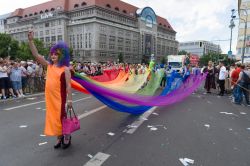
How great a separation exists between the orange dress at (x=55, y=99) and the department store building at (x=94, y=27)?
8542 centimetres

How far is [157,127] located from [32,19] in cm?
11129

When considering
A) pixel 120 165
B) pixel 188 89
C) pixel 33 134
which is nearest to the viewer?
pixel 120 165

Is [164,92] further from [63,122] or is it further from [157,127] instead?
[63,122]

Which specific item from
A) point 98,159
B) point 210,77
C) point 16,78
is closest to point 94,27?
point 210,77

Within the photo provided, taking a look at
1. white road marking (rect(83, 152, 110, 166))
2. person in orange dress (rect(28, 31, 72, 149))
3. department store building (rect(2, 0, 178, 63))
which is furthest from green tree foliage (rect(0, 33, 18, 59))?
white road marking (rect(83, 152, 110, 166))

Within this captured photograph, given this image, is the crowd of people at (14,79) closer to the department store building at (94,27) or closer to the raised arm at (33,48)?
the raised arm at (33,48)

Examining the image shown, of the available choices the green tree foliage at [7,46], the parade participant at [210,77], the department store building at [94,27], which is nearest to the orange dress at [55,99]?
the parade participant at [210,77]

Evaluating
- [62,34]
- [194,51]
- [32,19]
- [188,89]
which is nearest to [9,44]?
[62,34]

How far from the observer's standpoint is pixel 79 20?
9269 cm

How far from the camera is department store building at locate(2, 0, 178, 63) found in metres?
90.4

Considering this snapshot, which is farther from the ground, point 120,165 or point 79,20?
point 79,20

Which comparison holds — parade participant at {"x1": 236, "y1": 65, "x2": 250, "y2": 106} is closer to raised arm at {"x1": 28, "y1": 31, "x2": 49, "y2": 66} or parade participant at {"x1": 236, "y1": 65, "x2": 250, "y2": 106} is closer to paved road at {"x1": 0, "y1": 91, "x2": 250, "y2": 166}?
paved road at {"x1": 0, "y1": 91, "x2": 250, "y2": 166}

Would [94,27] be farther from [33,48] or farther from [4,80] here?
[33,48]

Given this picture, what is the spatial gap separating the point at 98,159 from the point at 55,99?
1282 mm
